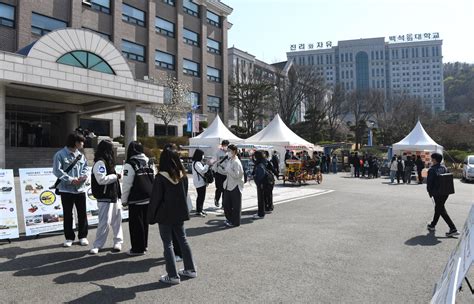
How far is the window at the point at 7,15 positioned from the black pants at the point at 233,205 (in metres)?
26.1

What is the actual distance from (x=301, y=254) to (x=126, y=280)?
276 centimetres

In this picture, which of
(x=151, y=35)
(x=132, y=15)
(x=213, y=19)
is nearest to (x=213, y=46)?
(x=213, y=19)

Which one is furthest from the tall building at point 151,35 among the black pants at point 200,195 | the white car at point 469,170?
the white car at point 469,170

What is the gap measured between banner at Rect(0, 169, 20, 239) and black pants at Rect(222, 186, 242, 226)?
4076mm

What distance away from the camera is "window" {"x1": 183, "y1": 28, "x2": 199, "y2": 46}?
4216 centimetres

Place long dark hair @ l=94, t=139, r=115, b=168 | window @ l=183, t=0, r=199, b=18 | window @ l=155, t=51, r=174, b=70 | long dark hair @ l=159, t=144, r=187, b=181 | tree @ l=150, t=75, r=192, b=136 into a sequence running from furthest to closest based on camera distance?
window @ l=183, t=0, r=199, b=18 < window @ l=155, t=51, r=174, b=70 < tree @ l=150, t=75, r=192, b=136 < long dark hair @ l=94, t=139, r=115, b=168 < long dark hair @ l=159, t=144, r=187, b=181

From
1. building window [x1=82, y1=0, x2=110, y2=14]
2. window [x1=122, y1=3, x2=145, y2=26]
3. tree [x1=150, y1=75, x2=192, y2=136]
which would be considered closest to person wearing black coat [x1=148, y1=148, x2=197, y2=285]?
tree [x1=150, y1=75, x2=192, y2=136]

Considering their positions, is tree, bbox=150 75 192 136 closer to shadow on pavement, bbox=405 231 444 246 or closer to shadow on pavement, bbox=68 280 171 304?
shadow on pavement, bbox=405 231 444 246

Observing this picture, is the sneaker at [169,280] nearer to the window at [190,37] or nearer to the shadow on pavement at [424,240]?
the shadow on pavement at [424,240]

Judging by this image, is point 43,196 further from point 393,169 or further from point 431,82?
point 431,82

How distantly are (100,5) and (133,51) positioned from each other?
497 cm

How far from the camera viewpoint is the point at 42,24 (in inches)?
1102

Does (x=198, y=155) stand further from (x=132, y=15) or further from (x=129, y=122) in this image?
(x=132, y=15)

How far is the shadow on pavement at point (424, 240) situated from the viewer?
6630mm
